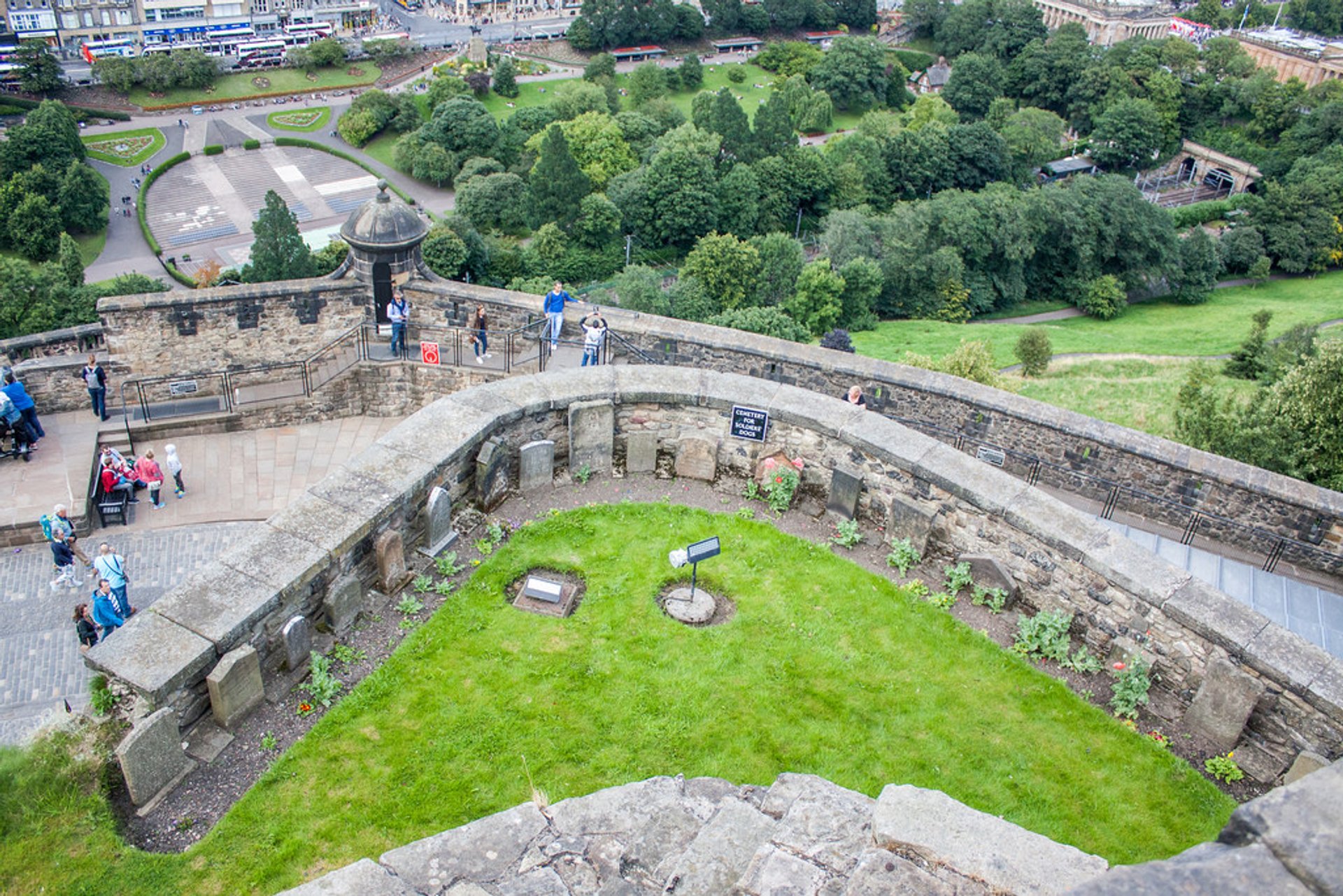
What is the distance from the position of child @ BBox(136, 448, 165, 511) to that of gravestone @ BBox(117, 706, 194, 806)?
8.01m

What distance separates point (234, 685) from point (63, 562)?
7.05 meters

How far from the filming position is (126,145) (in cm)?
8806

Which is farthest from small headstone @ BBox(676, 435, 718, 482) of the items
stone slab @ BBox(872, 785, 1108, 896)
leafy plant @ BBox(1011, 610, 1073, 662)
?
stone slab @ BBox(872, 785, 1108, 896)

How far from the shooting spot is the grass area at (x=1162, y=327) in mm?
42031

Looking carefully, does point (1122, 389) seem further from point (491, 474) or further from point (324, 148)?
point (324, 148)

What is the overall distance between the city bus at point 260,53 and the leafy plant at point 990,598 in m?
120

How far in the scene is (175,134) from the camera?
92.2 meters

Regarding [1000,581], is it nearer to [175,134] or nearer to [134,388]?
[134,388]

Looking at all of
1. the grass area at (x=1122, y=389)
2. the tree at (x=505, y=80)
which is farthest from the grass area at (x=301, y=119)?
the grass area at (x=1122, y=389)

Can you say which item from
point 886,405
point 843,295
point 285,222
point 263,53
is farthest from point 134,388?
point 263,53

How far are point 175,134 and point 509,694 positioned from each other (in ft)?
324

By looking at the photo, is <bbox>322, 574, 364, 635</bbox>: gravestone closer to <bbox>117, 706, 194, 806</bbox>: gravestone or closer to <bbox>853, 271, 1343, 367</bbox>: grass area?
<bbox>117, 706, 194, 806</bbox>: gravestone

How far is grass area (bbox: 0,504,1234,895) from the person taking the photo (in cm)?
746

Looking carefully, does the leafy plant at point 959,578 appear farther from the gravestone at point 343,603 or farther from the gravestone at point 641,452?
the gravestone at point 343,603
